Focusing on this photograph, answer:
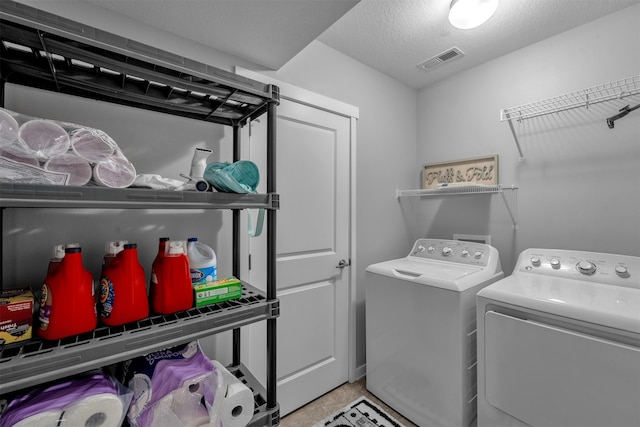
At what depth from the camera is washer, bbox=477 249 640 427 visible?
106 cm

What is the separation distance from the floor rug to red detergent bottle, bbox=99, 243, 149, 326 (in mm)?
1381

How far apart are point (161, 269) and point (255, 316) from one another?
37 centimetres

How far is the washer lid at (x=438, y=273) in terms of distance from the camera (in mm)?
1528

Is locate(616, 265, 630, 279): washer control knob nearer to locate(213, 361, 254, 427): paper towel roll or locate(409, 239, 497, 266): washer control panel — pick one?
locate(409, 239, 497, 266): washer control panel

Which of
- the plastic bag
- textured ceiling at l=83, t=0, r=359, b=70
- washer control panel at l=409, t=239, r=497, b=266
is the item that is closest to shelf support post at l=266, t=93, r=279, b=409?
the plastic bag

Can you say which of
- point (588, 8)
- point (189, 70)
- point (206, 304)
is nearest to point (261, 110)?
point (189, 70)

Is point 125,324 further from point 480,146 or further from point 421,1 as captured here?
point 480,146

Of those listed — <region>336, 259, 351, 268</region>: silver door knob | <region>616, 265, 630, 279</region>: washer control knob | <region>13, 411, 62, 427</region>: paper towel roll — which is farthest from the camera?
<region>336, 259, 351, 268</region>: silver door knob

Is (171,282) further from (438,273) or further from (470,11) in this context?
(470,11)

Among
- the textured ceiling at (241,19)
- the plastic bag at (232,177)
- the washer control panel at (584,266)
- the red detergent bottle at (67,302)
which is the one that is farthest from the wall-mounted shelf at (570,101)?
the red detergent bottle at (67,302)

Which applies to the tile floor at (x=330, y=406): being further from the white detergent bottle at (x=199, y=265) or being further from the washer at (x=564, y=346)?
the white detergent bottle at (x=199, y=265)

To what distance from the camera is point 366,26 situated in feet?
5.80

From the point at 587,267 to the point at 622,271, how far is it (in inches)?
5.0

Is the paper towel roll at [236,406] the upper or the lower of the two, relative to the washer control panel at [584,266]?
lower
